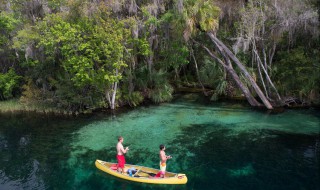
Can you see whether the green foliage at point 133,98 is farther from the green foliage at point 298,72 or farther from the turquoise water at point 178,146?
the green foliage at point 298,72

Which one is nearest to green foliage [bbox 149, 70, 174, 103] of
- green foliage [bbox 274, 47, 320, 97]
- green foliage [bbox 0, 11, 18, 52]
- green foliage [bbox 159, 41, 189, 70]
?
green foliage [bbox 159, 41, 189, 70]

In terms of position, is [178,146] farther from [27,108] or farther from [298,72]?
[27,108]

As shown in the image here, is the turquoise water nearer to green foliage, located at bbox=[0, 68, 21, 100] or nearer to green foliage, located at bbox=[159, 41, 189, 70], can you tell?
green foliage, located at bbox=[159, 41, 189, 70]

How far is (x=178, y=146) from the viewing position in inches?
648

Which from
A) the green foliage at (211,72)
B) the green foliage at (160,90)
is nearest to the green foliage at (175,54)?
the green foliage at (160,90)

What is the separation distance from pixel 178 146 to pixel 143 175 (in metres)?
3.73

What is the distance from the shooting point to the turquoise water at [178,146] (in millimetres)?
12859

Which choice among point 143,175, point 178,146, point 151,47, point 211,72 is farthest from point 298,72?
point 143,175

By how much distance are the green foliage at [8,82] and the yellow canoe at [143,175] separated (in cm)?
1782

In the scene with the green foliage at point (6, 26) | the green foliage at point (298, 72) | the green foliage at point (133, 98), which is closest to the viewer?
the green foliage at point (298, 72)

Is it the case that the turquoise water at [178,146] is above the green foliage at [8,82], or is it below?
below

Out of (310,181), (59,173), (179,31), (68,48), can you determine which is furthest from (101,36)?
(310,181)

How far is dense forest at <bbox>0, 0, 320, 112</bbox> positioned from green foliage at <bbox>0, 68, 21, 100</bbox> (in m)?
0.08

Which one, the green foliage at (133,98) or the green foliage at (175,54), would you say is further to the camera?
the green foliage at (133,98)
